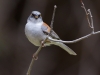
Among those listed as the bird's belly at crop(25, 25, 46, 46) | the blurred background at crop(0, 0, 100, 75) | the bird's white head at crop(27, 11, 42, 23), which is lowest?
the blurred background at crop(0, 0, 100, 75)

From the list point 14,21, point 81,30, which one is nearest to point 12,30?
point 14,21

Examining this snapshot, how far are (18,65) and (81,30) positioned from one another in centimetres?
113

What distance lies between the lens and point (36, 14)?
2697mm

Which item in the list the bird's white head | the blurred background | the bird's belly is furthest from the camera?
the blurred background

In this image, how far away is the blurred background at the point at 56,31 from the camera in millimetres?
4199

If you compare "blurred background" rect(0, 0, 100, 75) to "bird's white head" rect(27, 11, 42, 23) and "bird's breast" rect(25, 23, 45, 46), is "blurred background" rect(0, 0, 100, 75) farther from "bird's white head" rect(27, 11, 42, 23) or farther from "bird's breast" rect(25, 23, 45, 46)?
"bird's breast" rect(25, 23, 45, 46)

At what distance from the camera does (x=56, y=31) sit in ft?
14.1

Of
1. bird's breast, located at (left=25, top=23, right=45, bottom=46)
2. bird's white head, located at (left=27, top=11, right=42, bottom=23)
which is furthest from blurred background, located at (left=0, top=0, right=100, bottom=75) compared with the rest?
bird's breast, located at (left=25, top=23, right=45, bottom=46)

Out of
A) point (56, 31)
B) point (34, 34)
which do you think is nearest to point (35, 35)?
point (34, 34)

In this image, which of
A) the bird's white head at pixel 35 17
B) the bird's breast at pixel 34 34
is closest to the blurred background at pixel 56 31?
the bird's white head at pixel 35 17

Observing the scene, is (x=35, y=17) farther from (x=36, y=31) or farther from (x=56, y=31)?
(x=56, y=31)

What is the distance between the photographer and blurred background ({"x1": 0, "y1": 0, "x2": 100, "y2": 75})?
4.20m

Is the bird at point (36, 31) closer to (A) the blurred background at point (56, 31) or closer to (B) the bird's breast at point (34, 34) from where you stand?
(B) the bird's breast at point (34, 34)

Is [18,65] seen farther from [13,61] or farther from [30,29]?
[30,29]
